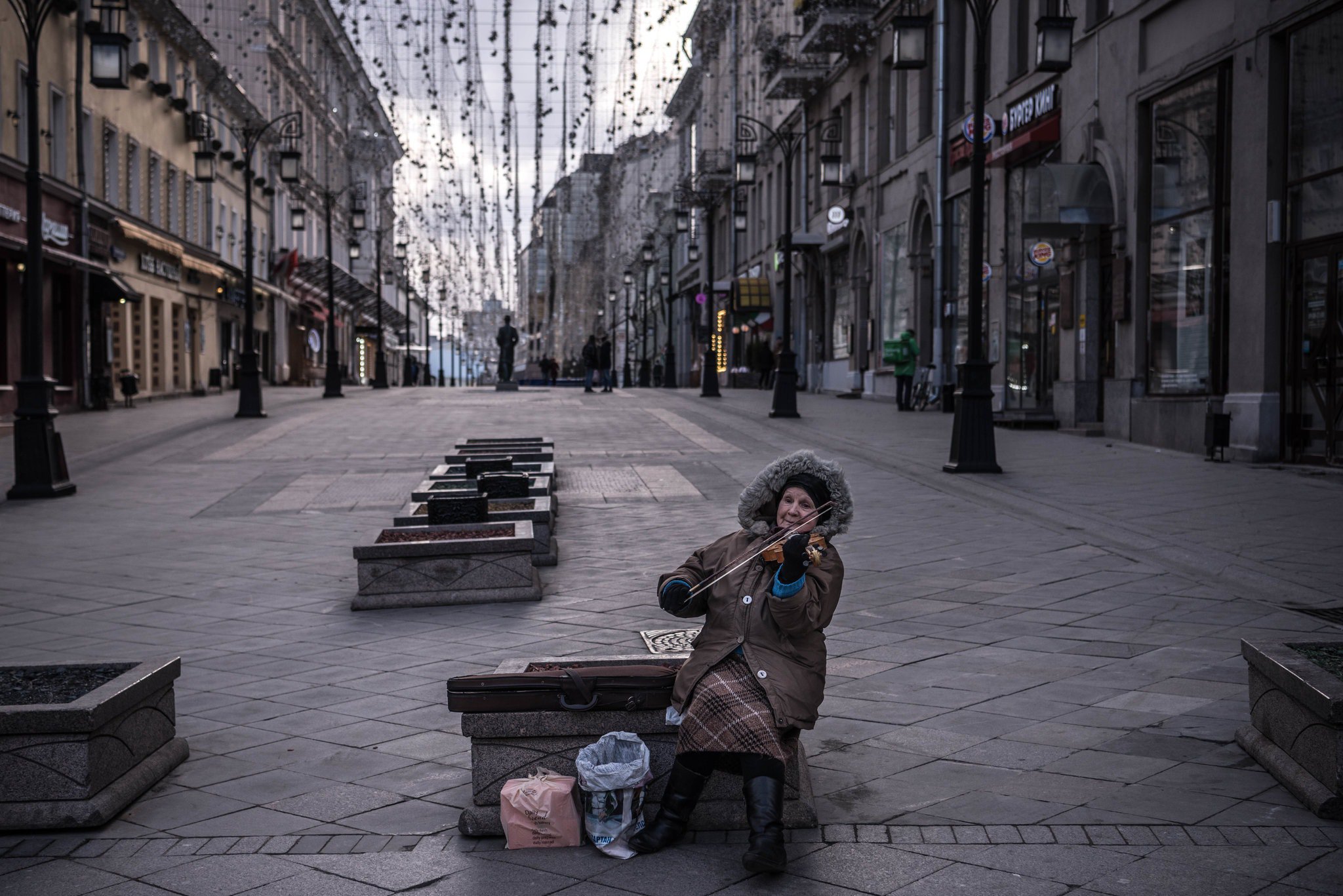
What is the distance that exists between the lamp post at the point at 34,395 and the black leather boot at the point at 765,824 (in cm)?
1125

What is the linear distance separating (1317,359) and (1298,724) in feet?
35.9

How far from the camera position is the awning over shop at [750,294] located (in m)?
45.8

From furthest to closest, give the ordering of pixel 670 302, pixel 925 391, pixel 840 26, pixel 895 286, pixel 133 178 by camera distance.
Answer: pixel 670 302 < pixel 133 178 < pixel 840 26 < pixel 895 286 < pixel 925 391

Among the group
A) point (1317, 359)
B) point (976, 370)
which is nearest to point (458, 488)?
point (976, 370)

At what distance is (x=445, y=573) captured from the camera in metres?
7.96

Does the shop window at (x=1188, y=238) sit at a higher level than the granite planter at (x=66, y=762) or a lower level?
higher

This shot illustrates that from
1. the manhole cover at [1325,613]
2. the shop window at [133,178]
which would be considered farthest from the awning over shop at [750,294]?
the manhole cover at [1325,613]

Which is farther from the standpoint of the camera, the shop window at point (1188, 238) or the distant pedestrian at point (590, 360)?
the distant pedestrian at point (590, 360)

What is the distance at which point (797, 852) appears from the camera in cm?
393

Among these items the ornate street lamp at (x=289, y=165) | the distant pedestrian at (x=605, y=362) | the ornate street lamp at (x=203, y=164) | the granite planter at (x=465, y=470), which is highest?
the ornate street lamp at (x=203, y=164)

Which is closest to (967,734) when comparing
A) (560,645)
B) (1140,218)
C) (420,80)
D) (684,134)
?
(560,645)

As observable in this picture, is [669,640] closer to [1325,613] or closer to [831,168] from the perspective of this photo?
[1325,613]

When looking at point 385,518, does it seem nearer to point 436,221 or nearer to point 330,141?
point 436,221

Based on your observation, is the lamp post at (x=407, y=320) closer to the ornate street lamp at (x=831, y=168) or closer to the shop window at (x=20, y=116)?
the ornate street lamp at (x=831, y=168)
